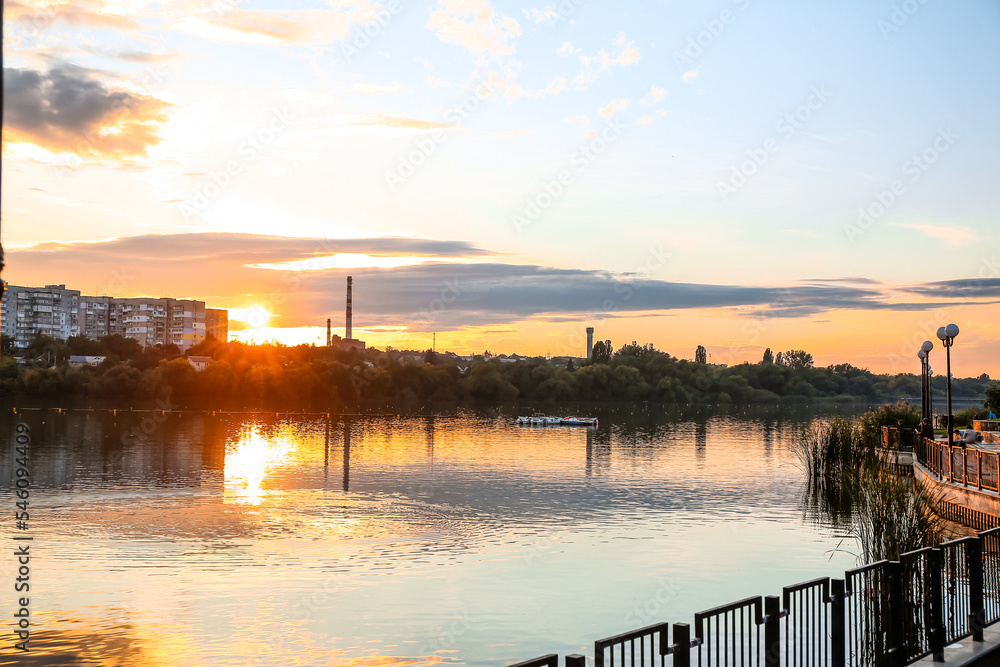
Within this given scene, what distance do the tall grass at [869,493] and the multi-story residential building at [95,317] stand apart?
129 meters

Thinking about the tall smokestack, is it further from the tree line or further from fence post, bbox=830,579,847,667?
fence post, bbox=830,579,847,667

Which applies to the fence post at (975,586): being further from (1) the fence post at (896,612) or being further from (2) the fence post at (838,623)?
(2) the fence post at (838,623)

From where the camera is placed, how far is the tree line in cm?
10531

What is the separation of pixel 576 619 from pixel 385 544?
8.71 metres

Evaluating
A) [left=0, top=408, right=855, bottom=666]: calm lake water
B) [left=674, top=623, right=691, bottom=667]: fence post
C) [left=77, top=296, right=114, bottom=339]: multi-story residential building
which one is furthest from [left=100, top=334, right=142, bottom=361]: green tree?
[left=674, top=623, right=691, bottom=667]: fence post

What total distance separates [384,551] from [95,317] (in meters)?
178

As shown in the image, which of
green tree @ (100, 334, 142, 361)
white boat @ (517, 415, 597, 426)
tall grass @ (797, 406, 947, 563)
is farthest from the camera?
green tree @ (100, 334, 142, 361)

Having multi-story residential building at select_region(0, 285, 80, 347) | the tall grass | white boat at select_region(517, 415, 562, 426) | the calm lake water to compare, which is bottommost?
white boat at select_region(517, 415, 562, 426)

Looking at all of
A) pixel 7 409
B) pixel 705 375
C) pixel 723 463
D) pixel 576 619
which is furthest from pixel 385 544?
pixel 705 375

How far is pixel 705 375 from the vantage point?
145 metres

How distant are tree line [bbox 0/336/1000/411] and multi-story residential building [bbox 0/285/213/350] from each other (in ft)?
84.2

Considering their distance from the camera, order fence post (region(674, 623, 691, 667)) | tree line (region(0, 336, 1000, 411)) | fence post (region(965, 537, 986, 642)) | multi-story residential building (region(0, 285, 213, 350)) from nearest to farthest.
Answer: fence post (region(674, 623, 691, 667))
fence post (region(965, 537, 986, 642))
tree line (region(0, 336, 1000, 411))
multi-story residential building (region(0, 285, 213, 350))

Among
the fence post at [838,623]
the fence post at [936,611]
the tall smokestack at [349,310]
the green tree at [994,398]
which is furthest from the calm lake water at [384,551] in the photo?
the tall smokestack at [349,310]

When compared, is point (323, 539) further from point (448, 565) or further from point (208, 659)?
point (208, 659)
